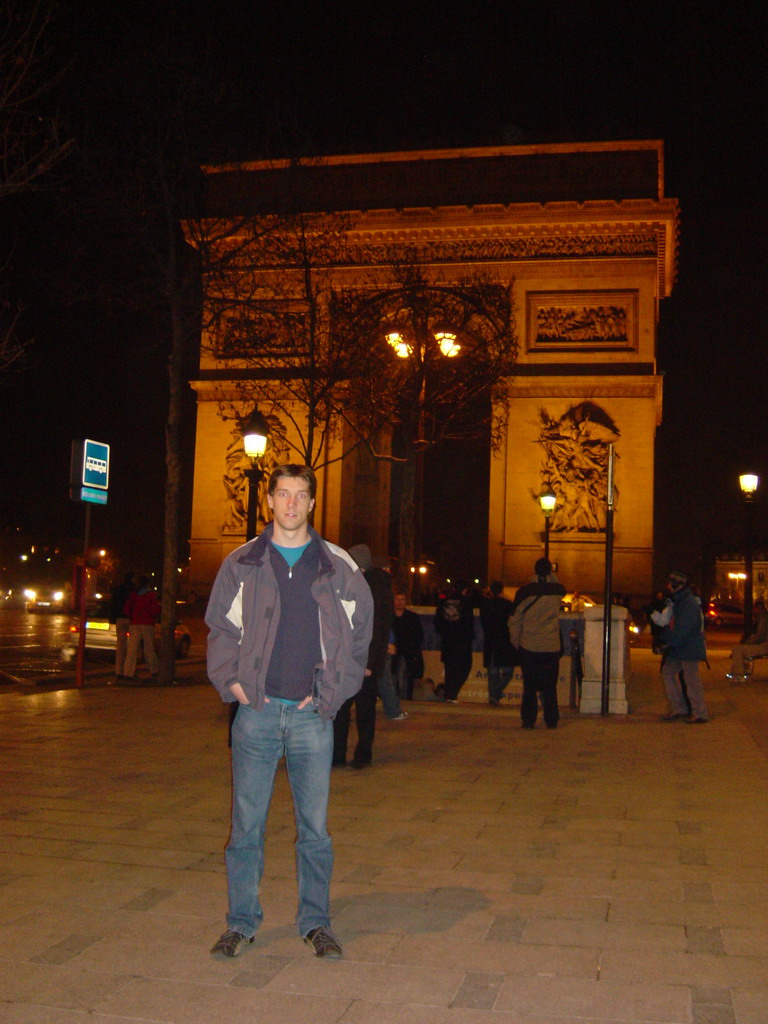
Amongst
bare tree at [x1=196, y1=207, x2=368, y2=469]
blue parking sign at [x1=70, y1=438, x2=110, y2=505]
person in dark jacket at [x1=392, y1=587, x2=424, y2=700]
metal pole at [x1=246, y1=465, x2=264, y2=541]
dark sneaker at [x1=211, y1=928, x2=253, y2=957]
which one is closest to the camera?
dark sneaker at [x1=211, y1=928, x2=253, y2=957]

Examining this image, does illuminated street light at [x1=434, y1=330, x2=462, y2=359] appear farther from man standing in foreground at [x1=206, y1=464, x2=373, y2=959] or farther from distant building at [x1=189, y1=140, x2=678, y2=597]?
man standing in foreground at [x1=206, y1=464, x2=373, y2=959]

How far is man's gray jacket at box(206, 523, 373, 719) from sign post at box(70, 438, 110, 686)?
11.9m

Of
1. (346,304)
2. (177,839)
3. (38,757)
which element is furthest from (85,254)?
(177,839)

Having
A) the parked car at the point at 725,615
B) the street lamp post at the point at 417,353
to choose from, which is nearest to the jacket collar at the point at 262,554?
the street lamp post at the point at 417,353

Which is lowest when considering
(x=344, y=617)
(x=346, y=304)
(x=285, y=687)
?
(x=285, y=687)

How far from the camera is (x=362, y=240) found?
35.9m

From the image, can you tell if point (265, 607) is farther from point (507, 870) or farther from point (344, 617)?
point (507, 870)

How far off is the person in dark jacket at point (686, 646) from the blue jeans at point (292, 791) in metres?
8.74

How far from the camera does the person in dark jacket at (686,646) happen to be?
1273cm

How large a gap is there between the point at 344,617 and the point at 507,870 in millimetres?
2042

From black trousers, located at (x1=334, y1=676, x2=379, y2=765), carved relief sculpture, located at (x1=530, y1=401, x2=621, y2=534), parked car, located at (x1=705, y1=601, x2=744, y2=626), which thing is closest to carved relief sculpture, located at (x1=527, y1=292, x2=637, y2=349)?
carved relief sculpture, located at (x1=530, y1=401, x2=621, y2=534)

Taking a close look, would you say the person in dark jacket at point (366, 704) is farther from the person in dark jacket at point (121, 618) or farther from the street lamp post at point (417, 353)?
the street lamp post at point (417, 353)

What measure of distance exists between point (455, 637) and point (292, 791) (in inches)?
395

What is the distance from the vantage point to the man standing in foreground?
14.9 feet
